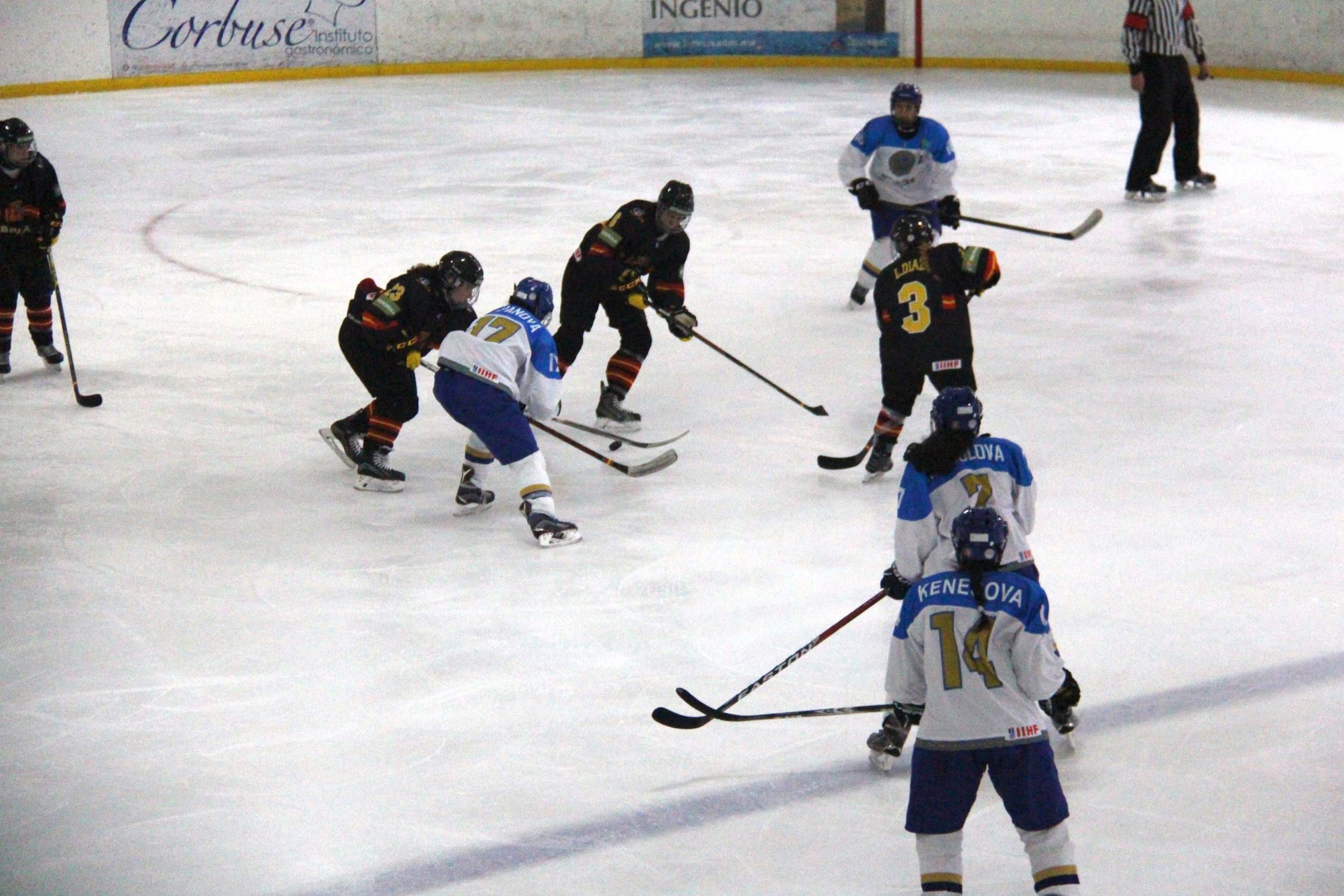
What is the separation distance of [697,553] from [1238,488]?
1.64 meters

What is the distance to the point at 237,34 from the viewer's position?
14648 millimetres

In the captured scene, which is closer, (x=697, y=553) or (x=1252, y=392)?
(x=697, y=553)

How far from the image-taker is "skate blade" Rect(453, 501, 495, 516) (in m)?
4.75

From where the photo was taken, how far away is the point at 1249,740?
3.30 metres

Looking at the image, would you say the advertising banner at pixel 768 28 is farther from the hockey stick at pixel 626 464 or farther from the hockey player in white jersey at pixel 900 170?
the hockey stick at pixel 626 464

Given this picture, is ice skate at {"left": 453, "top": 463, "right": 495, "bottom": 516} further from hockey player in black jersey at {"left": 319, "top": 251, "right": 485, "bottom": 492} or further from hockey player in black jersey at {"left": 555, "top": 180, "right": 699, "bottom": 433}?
hockey player in black jersey at {"left": 555, "top": 180, "right": 699, "bottom": 433}

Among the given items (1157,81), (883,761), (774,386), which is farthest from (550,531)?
(1157,81)

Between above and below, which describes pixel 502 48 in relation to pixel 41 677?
above

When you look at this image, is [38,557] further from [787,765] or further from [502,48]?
[502,48]

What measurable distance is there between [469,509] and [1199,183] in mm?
6080

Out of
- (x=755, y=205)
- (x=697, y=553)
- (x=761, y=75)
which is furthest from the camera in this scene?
(x=761, y=75)

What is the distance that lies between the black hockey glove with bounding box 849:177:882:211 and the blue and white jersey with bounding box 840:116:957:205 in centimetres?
2

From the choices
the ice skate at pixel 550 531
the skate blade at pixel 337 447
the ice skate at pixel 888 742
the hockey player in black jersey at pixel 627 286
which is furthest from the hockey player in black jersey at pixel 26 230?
the ice skate at pixel 888 742

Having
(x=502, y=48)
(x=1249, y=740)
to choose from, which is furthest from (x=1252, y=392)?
(x=502, y=48)
